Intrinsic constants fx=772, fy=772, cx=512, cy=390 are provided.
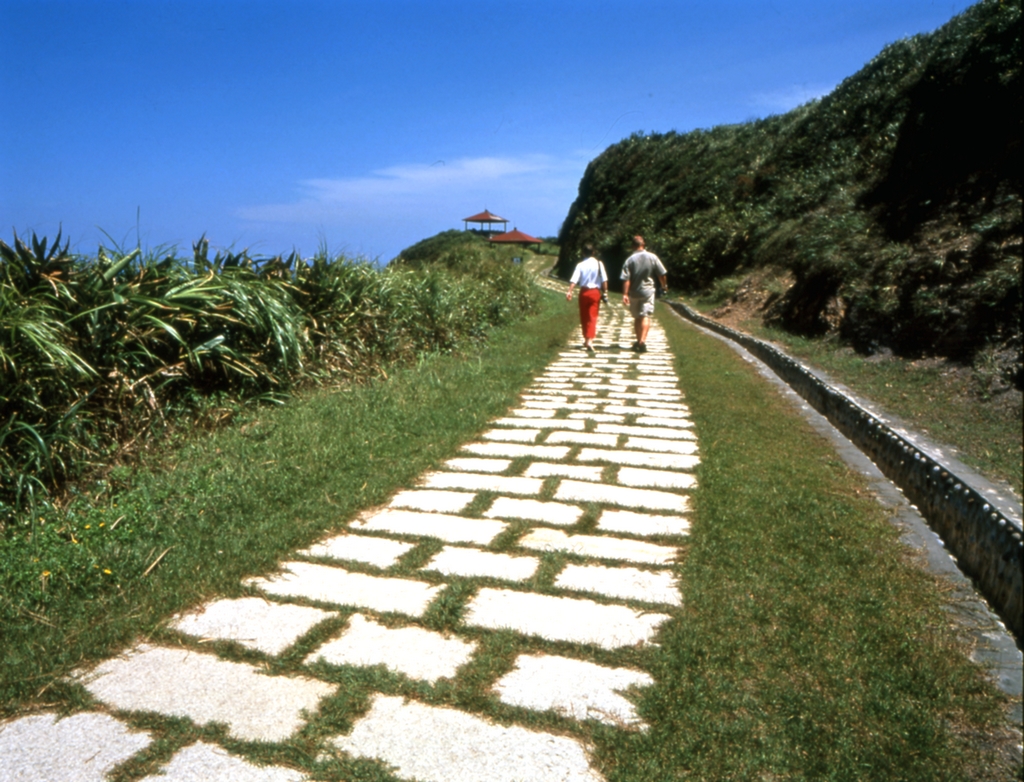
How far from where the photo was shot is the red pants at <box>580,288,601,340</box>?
32.9 ft

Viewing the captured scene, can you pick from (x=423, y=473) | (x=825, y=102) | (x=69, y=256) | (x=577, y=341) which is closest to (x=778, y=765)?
(x=423, y=473)

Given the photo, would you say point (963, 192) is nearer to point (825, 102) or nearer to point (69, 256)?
point (69, 256)

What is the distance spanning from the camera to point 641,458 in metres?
4.81

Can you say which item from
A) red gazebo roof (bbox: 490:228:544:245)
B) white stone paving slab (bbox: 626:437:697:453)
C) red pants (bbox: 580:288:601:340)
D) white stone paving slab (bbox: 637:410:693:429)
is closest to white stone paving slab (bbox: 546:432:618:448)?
white stone paving slab (bbox: 626:437:697:453)

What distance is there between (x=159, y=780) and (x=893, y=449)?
3844 millimetres

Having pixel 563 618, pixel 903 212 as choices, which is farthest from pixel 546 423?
pixel 903 212

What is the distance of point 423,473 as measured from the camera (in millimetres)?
4473

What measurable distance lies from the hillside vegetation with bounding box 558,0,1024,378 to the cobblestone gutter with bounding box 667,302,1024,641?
101cm

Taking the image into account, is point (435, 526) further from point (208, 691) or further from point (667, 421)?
point (667, 421)

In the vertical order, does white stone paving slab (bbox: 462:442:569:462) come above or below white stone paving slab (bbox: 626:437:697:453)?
above

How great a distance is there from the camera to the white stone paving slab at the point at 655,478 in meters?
4.25

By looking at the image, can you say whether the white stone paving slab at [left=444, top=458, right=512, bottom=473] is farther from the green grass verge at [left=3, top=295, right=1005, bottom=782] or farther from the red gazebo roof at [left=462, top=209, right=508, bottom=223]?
the red gazebo roof at [left=462, top=209, right=508, bottom=223]

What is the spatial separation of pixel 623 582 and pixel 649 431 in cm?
267

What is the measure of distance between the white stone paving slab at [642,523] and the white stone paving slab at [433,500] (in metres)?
0.72
